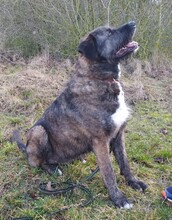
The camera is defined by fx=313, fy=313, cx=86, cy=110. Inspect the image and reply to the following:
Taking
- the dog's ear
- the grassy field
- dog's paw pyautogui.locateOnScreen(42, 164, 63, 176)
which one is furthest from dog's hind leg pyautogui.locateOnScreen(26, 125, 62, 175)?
the dog's ear

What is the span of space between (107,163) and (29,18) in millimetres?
7742

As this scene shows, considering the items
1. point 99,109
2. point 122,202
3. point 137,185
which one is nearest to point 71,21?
point 99,109

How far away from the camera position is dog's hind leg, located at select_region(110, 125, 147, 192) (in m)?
3.98

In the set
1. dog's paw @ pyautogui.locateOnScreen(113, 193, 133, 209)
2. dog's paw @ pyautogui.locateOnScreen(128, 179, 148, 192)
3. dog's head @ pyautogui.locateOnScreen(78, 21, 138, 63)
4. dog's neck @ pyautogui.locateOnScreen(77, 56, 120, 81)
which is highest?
dog's head @ pyautogui.locateOnScreen(78, 21, 138, 63)

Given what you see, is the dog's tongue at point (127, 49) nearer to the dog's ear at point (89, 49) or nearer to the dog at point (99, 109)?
the dog at point (99, 109)

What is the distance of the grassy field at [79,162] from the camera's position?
11.7 ft

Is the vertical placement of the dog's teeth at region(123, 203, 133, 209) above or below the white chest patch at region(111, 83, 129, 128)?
below

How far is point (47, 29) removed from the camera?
33.5 feet

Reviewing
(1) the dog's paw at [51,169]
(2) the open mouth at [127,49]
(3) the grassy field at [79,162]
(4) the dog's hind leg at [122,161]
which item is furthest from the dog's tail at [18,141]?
(2) the open mouth at [127,49]

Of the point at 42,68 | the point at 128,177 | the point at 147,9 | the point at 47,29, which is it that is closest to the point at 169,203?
the point at 128,177

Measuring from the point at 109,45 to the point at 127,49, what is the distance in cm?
23

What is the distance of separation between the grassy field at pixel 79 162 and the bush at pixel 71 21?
1656 mm

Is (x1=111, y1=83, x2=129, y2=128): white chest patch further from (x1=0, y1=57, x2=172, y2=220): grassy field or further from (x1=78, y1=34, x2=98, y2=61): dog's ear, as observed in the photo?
(x1=0, y1=57, x2=172, y2=220): grassy field

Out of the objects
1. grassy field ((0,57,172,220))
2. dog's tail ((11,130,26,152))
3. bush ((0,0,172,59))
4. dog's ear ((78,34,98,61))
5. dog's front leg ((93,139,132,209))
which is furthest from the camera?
bush ((0,0,172,59))
